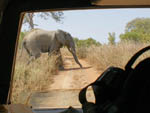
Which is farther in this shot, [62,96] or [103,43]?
[103,43]

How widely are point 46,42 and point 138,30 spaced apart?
60.5 inches

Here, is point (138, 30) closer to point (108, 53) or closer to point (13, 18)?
point (108, 53)

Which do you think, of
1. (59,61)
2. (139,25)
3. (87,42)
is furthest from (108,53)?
(59,61)

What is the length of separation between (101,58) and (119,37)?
35 cm

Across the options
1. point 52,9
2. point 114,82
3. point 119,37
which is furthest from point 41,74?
point 114,82

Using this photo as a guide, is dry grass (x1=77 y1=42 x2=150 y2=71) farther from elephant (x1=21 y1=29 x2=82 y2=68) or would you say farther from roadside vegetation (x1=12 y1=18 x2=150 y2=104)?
elephant (x1=21 y1=29 x2=82 y2=68)

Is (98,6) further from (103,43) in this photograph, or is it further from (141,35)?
(141,35)

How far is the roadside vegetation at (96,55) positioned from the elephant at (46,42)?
10 cm

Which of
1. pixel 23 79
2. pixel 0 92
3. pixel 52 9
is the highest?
pixel 52 9

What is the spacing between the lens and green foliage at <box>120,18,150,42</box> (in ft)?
9.56

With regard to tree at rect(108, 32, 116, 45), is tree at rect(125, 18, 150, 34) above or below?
→ above

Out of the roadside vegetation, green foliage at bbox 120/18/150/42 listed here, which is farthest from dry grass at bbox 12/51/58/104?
green foliage at bbox 120/18/150/42

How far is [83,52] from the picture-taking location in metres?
3.23

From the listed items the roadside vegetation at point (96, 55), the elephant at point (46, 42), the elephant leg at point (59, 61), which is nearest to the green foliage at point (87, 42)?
the roadside vegetation at point (96, 55)
